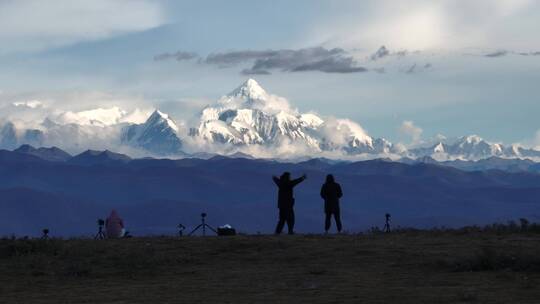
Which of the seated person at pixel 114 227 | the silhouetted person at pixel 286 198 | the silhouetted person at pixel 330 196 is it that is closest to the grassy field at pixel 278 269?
the silhouetted person at pixel 286 198

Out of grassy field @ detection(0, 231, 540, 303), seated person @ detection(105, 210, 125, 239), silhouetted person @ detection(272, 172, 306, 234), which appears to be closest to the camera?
grassy field @ detection(0, 231, 540, 303)

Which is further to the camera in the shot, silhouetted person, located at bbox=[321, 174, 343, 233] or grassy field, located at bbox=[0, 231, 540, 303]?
silhouetted person, located at bbox=[321, 174, 343, 233]

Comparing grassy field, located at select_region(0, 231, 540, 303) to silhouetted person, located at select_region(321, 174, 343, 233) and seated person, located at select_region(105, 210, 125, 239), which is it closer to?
silhouetted person, located at select_region(321, 174, 343, 233)

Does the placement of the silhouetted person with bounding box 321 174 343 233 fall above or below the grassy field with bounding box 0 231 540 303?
above

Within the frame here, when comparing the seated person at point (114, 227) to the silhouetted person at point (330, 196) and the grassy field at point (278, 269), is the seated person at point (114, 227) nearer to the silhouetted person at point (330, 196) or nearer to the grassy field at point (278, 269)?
the grassy field at point (278, 269)

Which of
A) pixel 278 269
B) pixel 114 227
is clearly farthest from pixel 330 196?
pixel 278 269

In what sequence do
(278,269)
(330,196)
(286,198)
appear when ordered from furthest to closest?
(330,196) → (286,198) → (278,269)

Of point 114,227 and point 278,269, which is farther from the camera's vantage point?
point 114,227

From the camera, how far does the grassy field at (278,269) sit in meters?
25.7

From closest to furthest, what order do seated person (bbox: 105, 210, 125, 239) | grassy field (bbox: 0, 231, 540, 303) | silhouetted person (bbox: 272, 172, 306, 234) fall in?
grassy field (bbox: 0, 231, 540, 303) < silhouetted person (bbox: 272, 172, 306, 234) < seated person (bbox: 105, 210, 125, 239)

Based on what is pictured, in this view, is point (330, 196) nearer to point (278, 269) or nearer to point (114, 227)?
point (114, 227)

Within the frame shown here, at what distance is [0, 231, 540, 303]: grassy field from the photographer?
1012 inches

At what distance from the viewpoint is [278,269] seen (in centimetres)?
3014

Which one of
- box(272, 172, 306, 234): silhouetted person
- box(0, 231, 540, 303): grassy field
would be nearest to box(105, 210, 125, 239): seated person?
box(0, 231, 540, 303): grassy field
